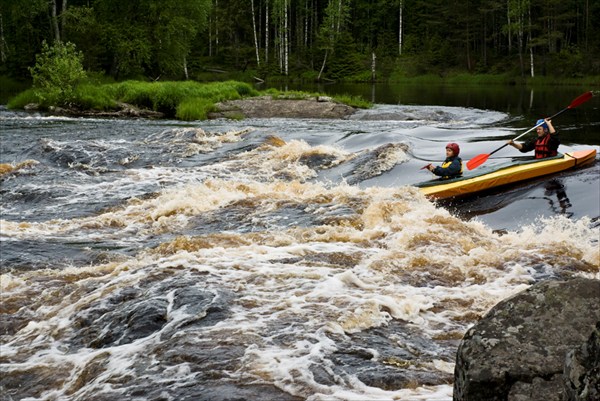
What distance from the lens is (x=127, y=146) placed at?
14883mm

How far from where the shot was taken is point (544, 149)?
34.4ft

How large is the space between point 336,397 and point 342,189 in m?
6.47

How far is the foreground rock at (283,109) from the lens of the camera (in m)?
21.6

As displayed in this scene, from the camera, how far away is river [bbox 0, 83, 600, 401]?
14.0 ft

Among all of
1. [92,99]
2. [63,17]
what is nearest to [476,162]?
[92,99]

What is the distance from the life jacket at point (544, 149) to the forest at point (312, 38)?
21939 millimetres

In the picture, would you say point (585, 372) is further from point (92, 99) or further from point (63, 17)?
point (63, 17)

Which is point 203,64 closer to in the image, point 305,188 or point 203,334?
point 305,188

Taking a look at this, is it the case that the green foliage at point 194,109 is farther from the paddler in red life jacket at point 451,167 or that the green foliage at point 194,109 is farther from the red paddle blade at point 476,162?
the paddler in red life jacket at point 451,167

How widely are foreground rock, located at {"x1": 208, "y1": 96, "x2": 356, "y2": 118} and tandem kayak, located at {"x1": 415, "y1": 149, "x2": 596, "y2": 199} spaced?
12.0m

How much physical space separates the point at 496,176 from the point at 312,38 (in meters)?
46.4

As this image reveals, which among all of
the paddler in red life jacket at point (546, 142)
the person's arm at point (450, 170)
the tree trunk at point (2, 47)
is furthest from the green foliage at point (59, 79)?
the paddler in red life jacket at point (546, 142)

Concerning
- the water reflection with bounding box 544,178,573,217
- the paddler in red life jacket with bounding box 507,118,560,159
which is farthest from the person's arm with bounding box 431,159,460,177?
the paddler in red life jacket with bounding box 507,118,560,159

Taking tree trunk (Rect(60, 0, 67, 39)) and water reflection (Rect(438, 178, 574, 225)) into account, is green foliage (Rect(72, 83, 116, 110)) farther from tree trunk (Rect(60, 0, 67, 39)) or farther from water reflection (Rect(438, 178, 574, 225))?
water reflection (Rect(438, 178, 574, 225))
